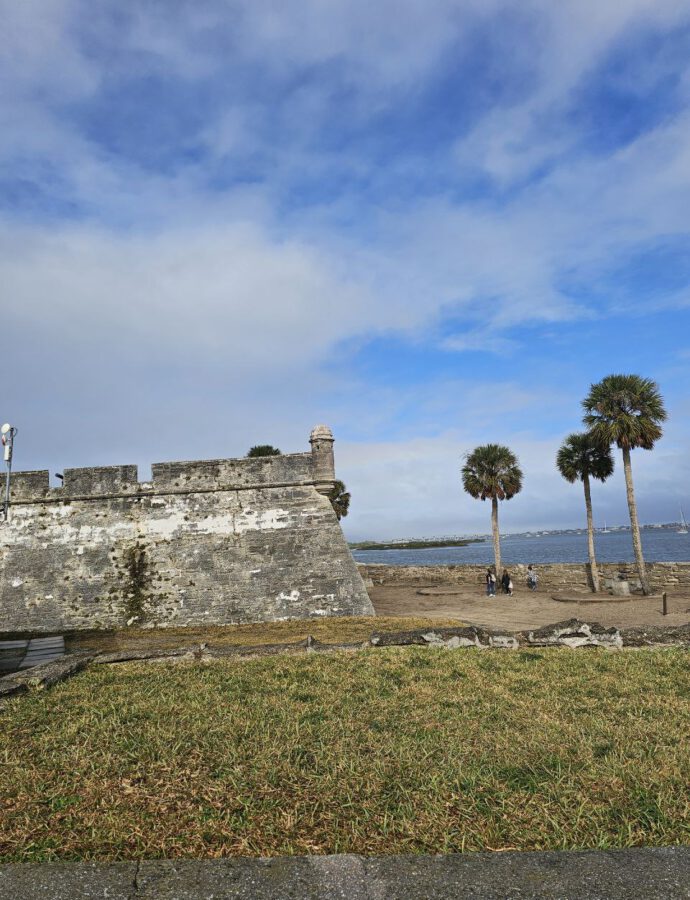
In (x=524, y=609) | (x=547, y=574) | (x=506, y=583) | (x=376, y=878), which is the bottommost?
(x=524, y=609)

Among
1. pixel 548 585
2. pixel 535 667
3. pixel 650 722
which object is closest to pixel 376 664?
pixel 535 667

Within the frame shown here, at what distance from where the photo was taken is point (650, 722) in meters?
4.94

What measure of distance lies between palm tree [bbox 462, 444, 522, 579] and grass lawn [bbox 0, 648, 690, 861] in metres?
24.9

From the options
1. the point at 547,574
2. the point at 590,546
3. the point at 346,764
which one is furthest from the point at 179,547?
the point at 547,574

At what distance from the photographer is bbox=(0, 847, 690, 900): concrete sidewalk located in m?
2.36

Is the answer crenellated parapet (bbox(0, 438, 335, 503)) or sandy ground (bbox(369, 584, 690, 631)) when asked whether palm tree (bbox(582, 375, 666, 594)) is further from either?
crenellated parapet (bbox(0, 438, 335, 503))

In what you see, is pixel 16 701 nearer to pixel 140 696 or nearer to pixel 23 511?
pixel 140 696

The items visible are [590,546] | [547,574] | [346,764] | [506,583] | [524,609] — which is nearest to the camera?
[346,764]

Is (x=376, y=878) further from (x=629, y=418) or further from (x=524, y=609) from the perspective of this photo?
(x=629, y=418)

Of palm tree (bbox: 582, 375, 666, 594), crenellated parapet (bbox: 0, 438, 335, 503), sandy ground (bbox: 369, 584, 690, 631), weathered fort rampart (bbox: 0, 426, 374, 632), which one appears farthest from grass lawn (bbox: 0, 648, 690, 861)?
palm tree (bbox: 582, 375, 666, 594)

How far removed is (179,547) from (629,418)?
810 inches

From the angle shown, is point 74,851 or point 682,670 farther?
point 682,670

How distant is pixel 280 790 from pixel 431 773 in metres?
1.08

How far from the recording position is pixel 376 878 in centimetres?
247
